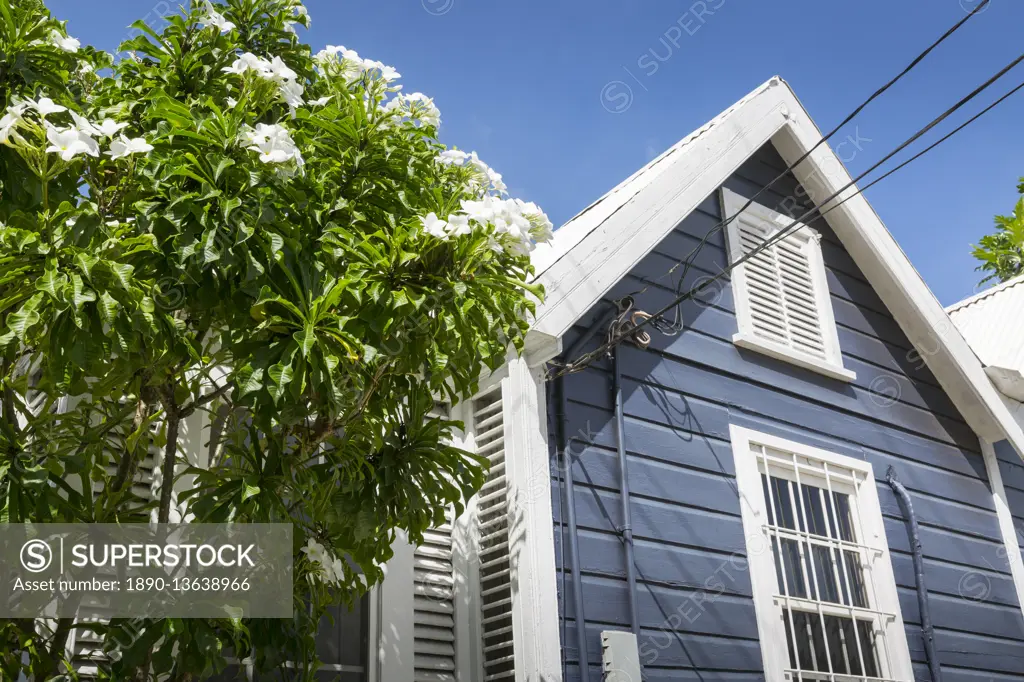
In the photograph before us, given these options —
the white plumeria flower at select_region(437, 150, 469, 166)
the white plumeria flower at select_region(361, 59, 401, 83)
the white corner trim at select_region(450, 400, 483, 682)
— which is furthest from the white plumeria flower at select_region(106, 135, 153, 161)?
the white corner trim at select_region(450, 400, 483, 682)

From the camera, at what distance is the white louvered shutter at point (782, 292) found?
721 centimetres

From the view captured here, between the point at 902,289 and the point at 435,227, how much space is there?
581 centimetres

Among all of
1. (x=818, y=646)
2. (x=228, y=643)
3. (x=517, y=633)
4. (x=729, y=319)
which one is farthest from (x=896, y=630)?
(x=228, y=643)

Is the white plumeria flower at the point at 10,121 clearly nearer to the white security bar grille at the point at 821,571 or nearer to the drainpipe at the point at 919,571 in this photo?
the white security bar grille at the point at 821,571

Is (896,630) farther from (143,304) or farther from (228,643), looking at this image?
(143,304)

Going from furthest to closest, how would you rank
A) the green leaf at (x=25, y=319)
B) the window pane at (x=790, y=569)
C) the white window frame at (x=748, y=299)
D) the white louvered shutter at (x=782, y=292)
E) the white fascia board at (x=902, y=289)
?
the white fascia board at (x=902, y=289) < the white louvered shutter at (x=782, y=292) < the white window frame at (x=748, y=299) < the window pane at (x=790, y=569) < the green leaf at (x=25, y=319)

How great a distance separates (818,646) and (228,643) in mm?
4005

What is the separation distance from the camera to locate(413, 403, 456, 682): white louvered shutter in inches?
199

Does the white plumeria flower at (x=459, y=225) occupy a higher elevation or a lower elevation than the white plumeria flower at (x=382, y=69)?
lower

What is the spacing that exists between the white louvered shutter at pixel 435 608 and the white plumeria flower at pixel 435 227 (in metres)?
2.23

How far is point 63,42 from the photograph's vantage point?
346cm

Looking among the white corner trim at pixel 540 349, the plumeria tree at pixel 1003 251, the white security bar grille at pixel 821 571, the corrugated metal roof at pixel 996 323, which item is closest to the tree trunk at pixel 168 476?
the white corner trim at pixel 540 349

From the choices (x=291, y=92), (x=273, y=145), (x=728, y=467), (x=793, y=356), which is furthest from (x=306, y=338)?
(x=793, y=356)

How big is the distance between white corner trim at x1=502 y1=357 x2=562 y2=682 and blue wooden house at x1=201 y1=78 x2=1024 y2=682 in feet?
0.04
